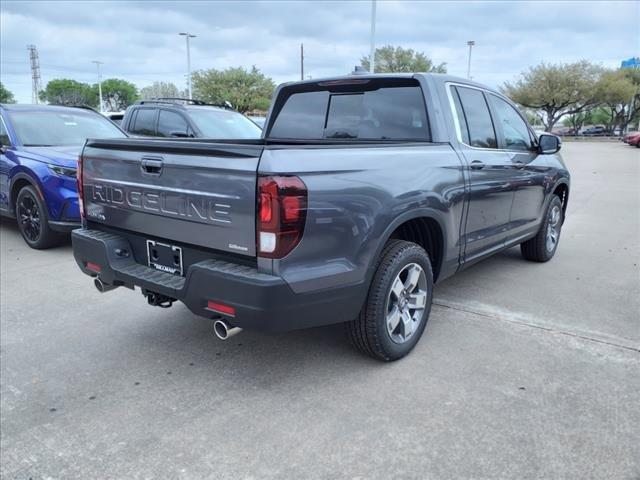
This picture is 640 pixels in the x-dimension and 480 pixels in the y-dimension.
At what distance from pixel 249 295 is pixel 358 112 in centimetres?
205

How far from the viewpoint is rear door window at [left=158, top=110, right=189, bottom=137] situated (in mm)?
8945

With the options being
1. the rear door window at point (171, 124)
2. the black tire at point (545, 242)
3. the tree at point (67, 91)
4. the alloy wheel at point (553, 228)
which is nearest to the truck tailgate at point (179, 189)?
the black tire at point (545, 242)

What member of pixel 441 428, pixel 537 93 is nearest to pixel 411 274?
pixel 441 428

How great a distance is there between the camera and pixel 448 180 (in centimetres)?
363

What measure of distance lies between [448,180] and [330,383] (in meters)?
1.59

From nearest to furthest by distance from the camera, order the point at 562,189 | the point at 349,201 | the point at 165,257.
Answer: the point at 349,201
the point at 165,257
the point at 562,189

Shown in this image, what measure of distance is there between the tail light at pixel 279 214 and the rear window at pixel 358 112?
155 cm

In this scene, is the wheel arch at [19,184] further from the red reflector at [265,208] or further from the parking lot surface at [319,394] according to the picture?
the red reflector at [265,208]

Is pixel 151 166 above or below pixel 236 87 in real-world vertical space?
below

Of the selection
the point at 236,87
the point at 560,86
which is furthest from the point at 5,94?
the point at 560,86

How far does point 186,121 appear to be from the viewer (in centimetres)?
889

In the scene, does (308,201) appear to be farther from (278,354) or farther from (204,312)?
(278,354)

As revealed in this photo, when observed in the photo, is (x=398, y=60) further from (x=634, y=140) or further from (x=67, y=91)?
(x=67, y=91)

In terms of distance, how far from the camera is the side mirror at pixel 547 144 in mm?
5160
